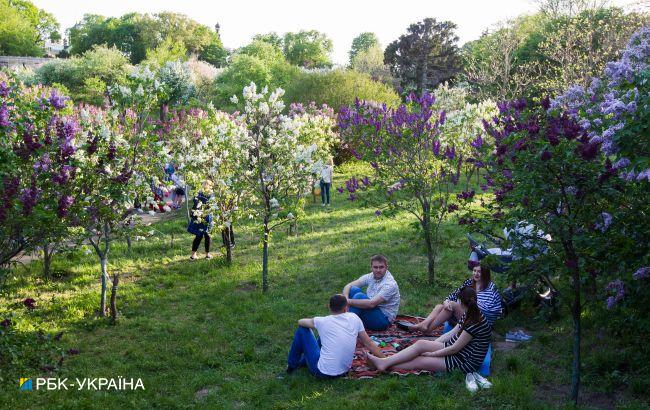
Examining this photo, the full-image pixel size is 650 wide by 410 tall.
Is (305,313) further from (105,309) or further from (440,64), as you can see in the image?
(440,64)

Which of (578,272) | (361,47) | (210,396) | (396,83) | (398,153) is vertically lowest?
(210,396)

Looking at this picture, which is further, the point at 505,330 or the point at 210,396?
the point at 505,330

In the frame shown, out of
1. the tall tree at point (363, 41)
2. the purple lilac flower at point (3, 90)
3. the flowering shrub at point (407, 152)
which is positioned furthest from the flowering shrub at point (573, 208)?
the tall tree at point (363, 41)

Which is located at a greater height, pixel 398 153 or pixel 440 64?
pixel 440 64

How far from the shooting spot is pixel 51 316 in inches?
320

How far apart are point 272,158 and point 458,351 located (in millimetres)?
4800

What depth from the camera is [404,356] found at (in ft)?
19.8

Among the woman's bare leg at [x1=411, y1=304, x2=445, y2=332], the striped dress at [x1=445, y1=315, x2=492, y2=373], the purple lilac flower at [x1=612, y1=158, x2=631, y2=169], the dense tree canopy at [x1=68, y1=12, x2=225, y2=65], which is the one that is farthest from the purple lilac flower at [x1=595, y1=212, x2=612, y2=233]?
the dense tree canopy at [x1=68, y1=12, x2=225, y2=65]

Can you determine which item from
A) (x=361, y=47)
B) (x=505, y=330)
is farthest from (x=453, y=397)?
(x=361, y=47)

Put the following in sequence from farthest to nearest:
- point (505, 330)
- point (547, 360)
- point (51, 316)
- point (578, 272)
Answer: point (51, 316)
point (505, 330)
point (547, 360)
point (578, 272)

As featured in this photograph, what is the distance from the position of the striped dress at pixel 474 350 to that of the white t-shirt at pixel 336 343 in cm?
111

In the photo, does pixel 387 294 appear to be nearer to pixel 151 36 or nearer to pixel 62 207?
Result: pixel 62 207

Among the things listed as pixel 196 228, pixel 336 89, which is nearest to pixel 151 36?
pixel 336 89

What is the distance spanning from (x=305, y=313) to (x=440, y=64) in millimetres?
42080
